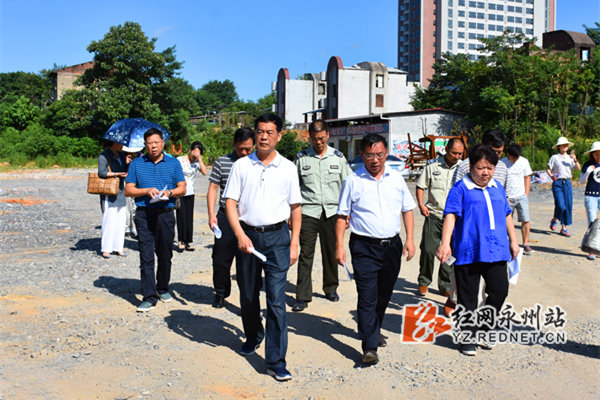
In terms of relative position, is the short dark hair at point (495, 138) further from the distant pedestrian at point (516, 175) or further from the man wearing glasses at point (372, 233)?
the distant pedestrian at point (516, 175)

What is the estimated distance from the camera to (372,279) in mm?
4309

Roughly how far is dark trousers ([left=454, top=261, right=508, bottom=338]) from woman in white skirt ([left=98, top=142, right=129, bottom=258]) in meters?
5.49

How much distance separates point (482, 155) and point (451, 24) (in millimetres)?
119599

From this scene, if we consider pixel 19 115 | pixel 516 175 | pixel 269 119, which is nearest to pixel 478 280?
pixel 269 119

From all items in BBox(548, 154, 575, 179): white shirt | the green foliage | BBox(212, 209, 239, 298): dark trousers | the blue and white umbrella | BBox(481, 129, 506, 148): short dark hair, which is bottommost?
BBox(212, 209, 239, 298): dark trousers

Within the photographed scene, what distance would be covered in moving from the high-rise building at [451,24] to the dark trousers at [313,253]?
108761 mm

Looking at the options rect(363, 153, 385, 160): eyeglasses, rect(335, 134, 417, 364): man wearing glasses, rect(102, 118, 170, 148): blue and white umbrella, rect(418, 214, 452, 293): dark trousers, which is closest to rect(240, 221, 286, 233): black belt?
rect(335, 134, 417, 364): man wearing glasses

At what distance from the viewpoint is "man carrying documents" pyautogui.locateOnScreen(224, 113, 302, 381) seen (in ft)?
13.2

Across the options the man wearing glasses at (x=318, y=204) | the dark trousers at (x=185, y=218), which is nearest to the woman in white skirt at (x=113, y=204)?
the dark trousers at (x=185, y=218)

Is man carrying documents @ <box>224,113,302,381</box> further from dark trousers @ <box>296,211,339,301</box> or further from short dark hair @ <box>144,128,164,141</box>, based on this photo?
short dark hair @ <box>144,128,164,141</box>

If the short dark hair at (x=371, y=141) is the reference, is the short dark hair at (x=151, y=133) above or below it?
above

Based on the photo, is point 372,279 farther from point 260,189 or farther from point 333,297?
point 333,297

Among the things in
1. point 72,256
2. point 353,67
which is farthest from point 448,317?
point 353,67

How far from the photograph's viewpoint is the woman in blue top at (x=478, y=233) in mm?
4395
